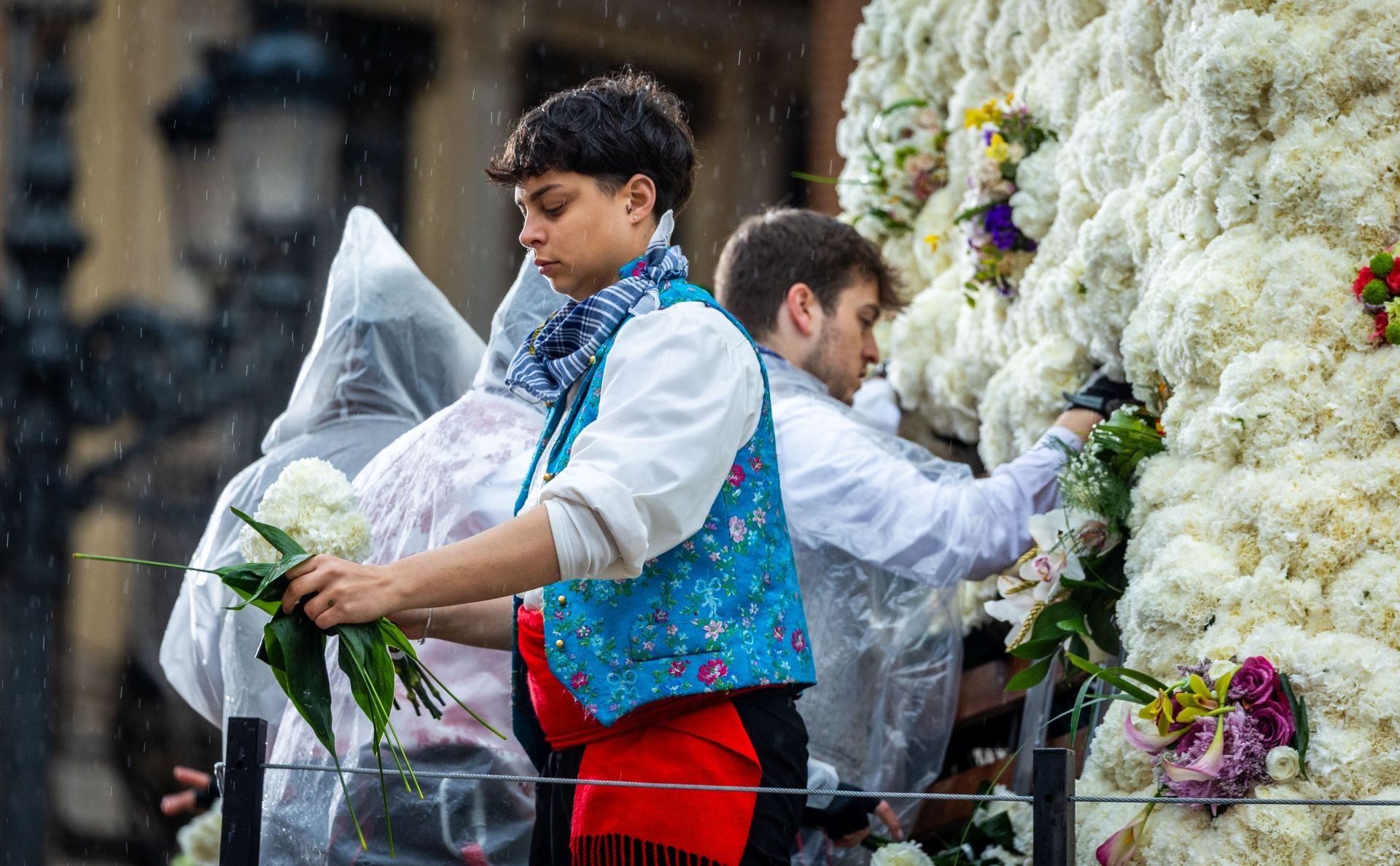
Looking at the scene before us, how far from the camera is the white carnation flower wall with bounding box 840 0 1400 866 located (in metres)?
2.64

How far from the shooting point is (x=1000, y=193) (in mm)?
4227

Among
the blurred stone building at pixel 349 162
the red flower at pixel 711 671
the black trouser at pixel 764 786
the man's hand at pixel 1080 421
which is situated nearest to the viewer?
the red flower at pixel 711 671

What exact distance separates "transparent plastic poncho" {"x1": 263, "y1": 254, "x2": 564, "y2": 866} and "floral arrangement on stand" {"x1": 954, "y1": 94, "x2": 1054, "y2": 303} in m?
1.42

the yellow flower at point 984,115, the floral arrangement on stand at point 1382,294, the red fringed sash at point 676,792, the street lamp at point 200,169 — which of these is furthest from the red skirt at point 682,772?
the street lamp at point 200,169

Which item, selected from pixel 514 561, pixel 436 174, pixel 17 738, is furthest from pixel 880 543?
pixel 436 174

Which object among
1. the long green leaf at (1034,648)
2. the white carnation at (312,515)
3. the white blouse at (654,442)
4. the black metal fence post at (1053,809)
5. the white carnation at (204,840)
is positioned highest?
the white blouse at (654,442)

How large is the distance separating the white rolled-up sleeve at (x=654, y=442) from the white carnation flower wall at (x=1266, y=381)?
95 cm

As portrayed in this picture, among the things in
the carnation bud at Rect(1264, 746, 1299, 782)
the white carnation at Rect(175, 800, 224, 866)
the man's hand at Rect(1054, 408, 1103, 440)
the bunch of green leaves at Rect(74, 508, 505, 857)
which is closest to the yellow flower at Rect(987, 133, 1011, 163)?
the man's hand at Rect(1054, 408, 1103, 440)

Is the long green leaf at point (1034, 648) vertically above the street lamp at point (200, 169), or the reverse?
the street lamp at point (200, 169)

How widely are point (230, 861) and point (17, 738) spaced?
214 cm

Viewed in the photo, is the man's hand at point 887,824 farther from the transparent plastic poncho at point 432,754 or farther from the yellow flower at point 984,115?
the yellow flower at point 984,115

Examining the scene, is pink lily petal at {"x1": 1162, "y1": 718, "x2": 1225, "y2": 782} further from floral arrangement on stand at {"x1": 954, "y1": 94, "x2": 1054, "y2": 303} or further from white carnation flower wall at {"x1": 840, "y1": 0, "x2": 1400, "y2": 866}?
floral arrangement on stand at {"x1": 954, "y1": 94, "x2": 1054, "y2": 303}

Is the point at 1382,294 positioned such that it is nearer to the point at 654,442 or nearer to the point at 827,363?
the point at 654,442

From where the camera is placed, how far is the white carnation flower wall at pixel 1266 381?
2.64m
